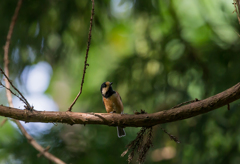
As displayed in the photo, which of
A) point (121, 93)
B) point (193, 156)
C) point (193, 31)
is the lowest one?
point (193, 156)

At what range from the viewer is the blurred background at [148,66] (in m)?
3.28

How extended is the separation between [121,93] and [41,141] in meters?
1.52

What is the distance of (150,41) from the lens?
12.9 feet

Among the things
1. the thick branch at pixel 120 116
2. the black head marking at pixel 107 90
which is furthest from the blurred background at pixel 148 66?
the thick branch at pixel 120 116

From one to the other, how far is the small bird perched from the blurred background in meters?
0.28

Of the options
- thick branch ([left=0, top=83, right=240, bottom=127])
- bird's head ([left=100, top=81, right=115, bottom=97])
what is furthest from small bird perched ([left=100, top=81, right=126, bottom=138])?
thick branch ([left=0, top=83, right=240, bottom=127])

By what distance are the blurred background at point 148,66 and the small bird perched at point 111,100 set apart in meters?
0.28

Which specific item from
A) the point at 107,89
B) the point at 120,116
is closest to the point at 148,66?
the point at 107,89

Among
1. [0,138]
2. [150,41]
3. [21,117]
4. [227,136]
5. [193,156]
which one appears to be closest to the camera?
[21,117]

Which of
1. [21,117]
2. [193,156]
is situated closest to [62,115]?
[21,117]

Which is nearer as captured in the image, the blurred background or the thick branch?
the thick branch

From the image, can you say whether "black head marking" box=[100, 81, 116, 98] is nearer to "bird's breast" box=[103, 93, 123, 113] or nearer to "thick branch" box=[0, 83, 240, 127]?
"bird's breast" box=[103, 93, 123, 113]

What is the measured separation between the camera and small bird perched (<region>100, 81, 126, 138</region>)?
141 inches

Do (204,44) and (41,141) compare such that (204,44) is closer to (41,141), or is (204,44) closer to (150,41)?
(150,41)
